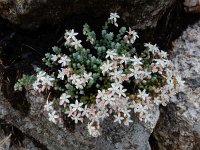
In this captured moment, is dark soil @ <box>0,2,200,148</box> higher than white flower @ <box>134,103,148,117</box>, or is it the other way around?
dark soil @ <box>0,2,200,148</box>

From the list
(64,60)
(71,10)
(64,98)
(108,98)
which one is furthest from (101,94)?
(71,10)

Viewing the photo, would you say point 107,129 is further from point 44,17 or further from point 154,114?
point 44,17

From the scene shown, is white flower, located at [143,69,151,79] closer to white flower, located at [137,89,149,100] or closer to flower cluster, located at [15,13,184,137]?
flower cluster, located at [15,13,184,137]

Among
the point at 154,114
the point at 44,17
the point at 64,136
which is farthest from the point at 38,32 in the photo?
the point at 154,114

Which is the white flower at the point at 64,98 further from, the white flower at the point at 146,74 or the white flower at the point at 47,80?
the white flower at the point at 146,74

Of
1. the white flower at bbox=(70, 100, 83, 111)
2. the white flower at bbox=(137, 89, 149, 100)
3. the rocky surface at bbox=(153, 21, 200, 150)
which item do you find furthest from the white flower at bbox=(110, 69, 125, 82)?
the rocky surface at bbox=(153, 21, 200, 150)

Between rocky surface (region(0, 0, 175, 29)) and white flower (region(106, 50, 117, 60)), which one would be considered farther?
rocky surface (region(0, 0, 175, 29))
